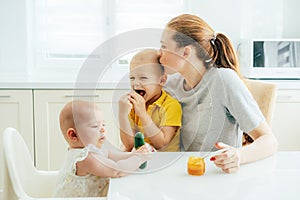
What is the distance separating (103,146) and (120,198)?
0.22m

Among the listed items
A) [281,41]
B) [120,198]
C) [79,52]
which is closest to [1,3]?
[79,52]

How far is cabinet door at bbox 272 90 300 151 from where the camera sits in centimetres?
295

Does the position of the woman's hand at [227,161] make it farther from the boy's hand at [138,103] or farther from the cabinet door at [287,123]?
the cabinet door at [287,123]

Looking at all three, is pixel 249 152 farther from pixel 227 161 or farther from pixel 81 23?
pixel 81 23

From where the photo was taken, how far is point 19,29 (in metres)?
3.23

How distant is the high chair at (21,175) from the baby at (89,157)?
0.10 m

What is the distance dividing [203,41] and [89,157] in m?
0.59

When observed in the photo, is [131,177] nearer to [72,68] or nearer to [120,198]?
[120,198]

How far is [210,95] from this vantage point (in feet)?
5.04

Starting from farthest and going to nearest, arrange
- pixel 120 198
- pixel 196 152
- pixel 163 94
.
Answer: pixel 196 152 → pixel 163 94 → pixel 120 198

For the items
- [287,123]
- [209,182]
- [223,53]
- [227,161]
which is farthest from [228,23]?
[209,182]

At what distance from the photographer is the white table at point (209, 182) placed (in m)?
1.09

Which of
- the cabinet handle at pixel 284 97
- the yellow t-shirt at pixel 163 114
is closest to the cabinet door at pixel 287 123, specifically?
the cabinet handle at pixel 284 97

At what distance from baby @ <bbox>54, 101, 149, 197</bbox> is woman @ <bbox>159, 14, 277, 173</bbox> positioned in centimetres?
25
